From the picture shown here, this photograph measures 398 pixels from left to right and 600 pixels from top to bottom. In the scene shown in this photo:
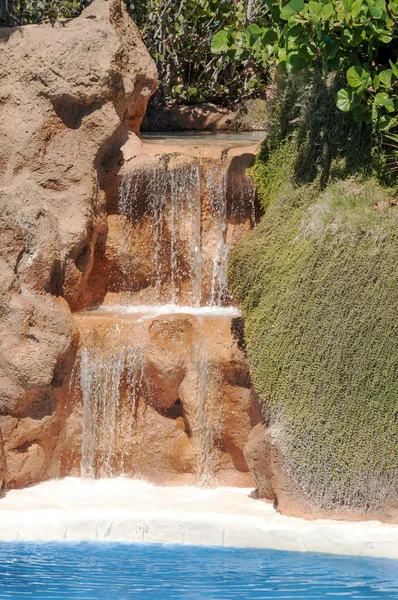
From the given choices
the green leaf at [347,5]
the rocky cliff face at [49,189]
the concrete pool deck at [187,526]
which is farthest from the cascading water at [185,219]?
the concrete pool deck at [187,526]

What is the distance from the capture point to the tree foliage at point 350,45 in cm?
915

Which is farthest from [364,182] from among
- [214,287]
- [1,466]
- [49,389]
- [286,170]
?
[1,466]

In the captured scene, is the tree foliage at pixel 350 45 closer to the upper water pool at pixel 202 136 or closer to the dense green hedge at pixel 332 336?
the dense green hedge at pixel 332 336

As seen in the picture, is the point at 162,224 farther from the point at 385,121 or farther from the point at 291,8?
the point at 291,8

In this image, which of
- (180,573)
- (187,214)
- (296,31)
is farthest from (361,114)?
(180,573)

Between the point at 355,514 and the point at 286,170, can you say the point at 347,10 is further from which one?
the point at 355,514

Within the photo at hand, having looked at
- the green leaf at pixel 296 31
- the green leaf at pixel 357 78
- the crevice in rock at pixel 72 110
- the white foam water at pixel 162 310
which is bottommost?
the white foam water at pixel 162 310

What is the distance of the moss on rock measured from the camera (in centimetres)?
863

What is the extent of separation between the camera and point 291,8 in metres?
9.23

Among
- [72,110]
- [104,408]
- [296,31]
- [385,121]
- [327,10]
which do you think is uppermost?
[327,10]

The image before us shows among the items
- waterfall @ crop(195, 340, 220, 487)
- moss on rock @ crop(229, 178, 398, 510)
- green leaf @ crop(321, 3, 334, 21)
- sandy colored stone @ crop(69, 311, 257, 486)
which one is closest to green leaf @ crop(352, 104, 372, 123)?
moss on rock @ crop(229, 178, 398, 510)

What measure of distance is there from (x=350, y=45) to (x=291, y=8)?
23.8 inches

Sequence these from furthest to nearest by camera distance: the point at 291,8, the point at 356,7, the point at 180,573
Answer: the point at 291,8, the point at 356,7, the point at 180,573

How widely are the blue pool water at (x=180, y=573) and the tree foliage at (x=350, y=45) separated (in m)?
3.79
